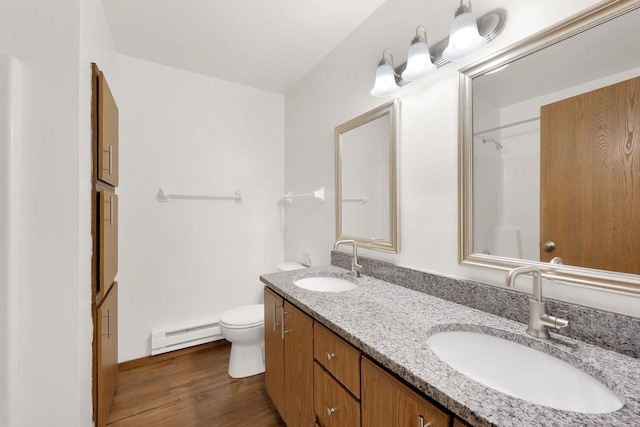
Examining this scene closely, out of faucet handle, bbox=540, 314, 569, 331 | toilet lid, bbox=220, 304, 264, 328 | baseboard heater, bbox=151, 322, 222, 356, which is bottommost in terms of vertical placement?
baseboard heater, bbox=151, 322, 222, 356

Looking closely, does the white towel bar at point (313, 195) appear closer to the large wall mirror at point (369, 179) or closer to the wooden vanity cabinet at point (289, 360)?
the large wall mirror at point (369, 179)

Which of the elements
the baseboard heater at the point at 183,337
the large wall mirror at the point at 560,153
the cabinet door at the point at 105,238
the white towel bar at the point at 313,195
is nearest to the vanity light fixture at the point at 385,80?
the large wall mirror at the point at 560,153

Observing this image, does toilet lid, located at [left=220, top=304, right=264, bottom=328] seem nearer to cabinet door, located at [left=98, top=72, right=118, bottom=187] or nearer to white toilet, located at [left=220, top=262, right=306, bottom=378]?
white toilet, located at [left=220, top=262, right=306, bottom=378]

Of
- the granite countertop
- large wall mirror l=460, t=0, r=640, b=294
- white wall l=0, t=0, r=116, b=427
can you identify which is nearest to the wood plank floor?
white wall l=0, t=0, r=116, b=427

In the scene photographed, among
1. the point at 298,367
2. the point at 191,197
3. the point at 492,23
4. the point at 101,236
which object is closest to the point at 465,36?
the point at 492,23

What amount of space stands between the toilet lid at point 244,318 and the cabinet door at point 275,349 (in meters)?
0.36

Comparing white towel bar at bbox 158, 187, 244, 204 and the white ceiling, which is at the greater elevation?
the white ceiling

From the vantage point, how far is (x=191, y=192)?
2340 millimetres

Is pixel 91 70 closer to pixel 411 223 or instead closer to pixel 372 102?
pixel 372 102

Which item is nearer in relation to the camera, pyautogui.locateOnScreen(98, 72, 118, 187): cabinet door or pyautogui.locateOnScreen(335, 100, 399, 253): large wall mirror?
pyautogui.locateOnScreen(98, 72, 118, 187): cabinet door

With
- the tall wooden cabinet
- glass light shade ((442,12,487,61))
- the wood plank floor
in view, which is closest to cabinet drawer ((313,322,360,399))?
the wood plank floor

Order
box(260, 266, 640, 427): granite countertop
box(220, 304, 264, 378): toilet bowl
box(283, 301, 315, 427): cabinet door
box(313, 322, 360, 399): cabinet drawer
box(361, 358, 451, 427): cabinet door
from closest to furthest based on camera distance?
box(260, 266, 640, 427): granite countertop → box(361, 358, 451, 427): cabinet door → box(313, 322, 360, 399): cabinet drawer → box(283, 301, 315, 427): cabinet door → box(220, 304, 264, 378): toilet bowl

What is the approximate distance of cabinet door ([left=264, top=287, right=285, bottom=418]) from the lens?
1.42m

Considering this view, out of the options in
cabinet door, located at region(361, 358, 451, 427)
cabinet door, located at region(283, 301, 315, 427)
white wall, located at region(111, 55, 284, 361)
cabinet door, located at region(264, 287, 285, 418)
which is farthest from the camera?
white wall, located at region(111, 55, 284, 361)
